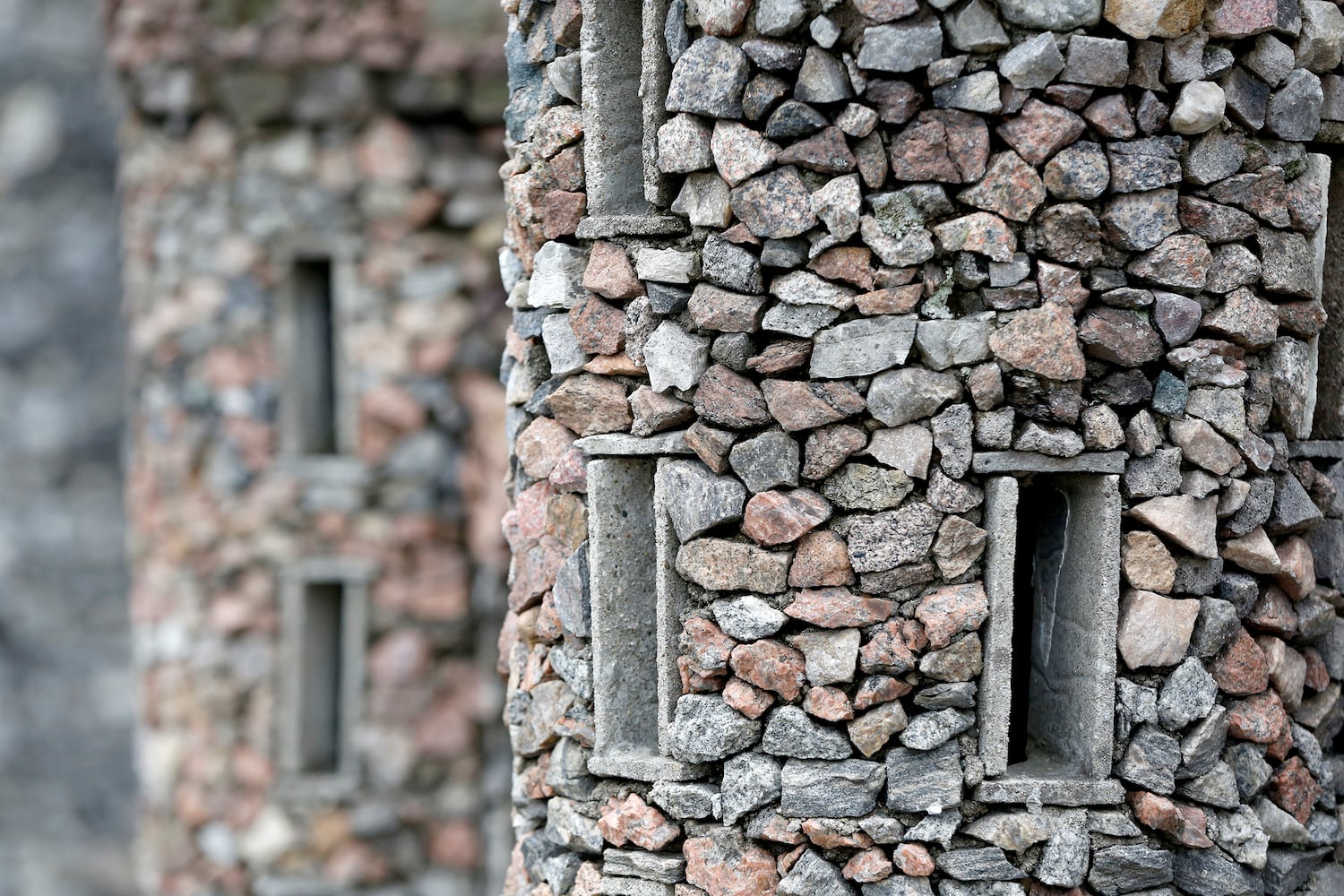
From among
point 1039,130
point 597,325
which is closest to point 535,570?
point 597,325

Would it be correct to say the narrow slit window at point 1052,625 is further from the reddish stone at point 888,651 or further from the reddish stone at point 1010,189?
the reddish stone at point 1010,189

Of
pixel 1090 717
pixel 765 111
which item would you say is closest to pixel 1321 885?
pixel 1090 717

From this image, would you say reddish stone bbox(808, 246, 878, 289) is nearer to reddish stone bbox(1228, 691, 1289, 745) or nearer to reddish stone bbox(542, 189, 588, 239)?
reddish stone bbox(542, 189, 588, 239)

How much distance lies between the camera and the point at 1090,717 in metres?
3.34

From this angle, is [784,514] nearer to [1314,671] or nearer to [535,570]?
[535,570]

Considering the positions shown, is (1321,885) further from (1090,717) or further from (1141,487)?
(1141,487)

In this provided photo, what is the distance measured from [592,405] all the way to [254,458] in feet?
15.3

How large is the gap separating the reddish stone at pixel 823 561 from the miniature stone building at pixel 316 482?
14.4 ft

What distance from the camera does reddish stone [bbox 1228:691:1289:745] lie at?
3.41 m

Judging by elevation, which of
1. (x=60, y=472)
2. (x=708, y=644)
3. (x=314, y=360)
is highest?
(x=314, y=360)

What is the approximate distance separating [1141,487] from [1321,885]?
4.03ft

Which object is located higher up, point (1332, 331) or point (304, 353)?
point (304, 353)

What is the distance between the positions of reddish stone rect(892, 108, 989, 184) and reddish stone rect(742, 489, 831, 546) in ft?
2.51

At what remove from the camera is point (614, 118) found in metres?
3.54
